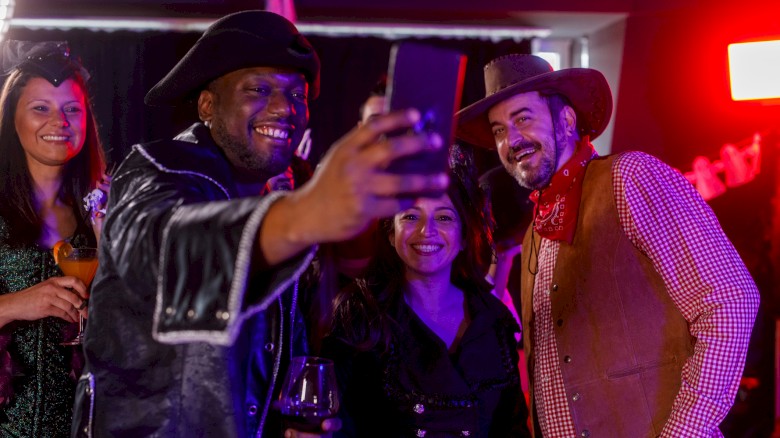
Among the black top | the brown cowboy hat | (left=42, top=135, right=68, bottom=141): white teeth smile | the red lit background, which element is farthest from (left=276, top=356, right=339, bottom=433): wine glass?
the red lit background

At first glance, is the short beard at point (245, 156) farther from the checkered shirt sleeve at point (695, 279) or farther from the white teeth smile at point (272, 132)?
the checkered shirt sleeve at point (695, 279)

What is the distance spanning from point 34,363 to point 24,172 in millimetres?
800

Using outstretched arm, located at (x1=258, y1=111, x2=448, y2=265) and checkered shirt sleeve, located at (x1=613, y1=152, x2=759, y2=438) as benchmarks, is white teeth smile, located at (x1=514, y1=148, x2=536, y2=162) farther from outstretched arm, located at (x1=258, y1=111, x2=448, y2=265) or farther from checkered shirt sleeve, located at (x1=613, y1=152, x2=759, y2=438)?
outstretched arm, located at (x1=258, y1=111, x2=448, y2=265)

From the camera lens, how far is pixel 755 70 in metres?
5.36

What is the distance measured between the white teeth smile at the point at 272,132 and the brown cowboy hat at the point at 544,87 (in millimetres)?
1206

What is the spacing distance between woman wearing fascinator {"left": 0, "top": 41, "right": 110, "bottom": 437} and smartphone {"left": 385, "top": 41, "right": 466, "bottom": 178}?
6.52ft

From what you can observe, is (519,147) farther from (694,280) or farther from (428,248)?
(694,280)

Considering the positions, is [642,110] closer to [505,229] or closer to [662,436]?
[505,229]

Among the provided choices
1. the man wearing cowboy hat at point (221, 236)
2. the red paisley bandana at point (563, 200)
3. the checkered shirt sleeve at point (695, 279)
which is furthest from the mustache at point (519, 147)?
the man wearing cowboy hat at point (221, 236)

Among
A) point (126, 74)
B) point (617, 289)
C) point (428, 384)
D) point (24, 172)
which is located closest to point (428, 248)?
point (428, 384)

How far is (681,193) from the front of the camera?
255 centimetres

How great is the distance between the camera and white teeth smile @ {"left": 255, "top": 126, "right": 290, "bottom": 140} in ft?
6.35

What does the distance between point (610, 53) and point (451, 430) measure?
15.2ft

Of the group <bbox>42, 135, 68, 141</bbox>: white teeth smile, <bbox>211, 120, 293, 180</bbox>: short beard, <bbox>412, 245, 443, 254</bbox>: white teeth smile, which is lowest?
<bbox>412, 245, 443, 254</bbox>: white teeth smile
